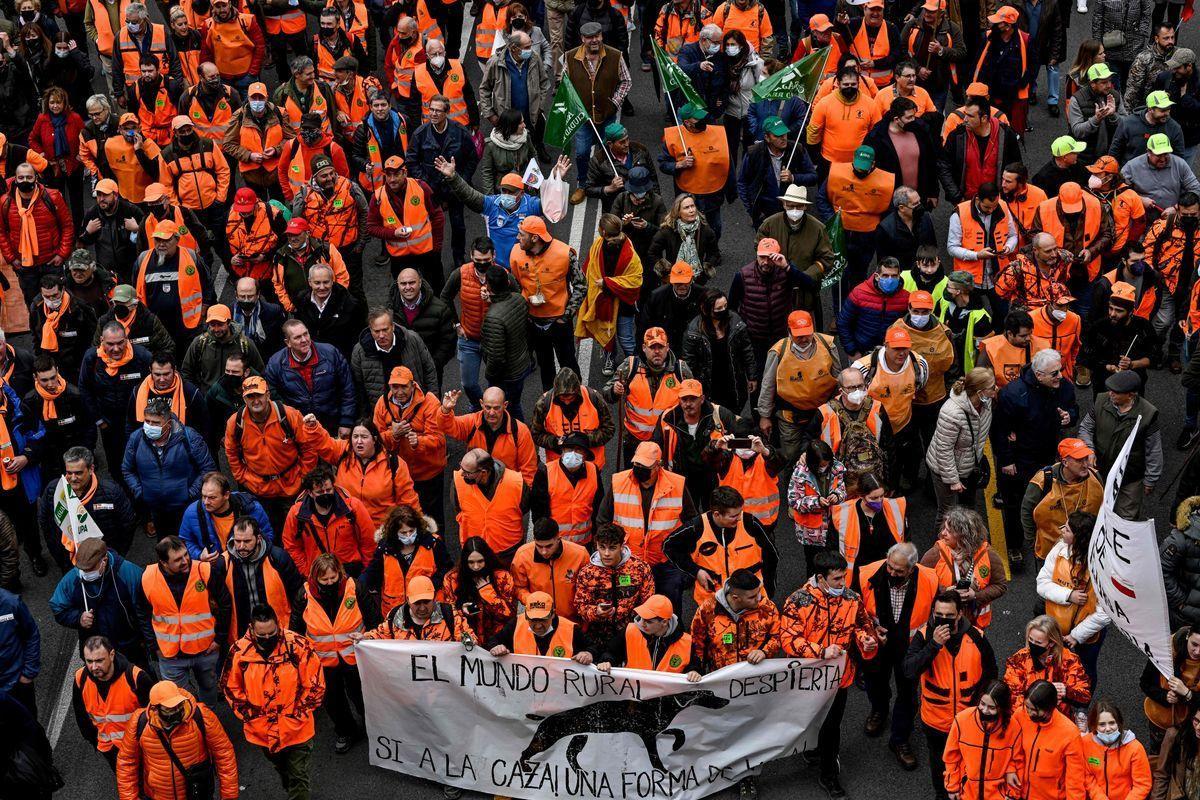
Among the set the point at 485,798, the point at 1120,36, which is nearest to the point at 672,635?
the point at 485,798

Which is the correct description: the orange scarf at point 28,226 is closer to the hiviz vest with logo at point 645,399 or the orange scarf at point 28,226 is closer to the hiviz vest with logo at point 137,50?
the hiviz vest with logo at point 137,50

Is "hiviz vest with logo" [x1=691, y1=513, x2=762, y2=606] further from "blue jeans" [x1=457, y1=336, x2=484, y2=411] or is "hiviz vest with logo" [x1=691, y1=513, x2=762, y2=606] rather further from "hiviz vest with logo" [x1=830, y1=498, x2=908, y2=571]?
"blue jeans" [x1=457, y1=336, x2=484, y2=411]

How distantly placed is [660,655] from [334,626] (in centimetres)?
225

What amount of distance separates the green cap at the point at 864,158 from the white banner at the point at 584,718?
235 inches

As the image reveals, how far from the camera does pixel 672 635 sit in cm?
1277

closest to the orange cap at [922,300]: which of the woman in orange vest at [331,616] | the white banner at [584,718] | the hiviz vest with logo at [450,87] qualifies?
the white banner at [584,718]

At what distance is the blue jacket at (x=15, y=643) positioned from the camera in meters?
12.9

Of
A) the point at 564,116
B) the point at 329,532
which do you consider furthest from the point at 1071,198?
the point at 329,532

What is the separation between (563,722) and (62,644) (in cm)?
444

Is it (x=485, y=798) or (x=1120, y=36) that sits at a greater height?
(x=1120, y=36)

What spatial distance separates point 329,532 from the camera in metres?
13.8

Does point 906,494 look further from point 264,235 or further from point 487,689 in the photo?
point 264,235

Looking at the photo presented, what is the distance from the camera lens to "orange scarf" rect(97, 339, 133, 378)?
1518 centimetres

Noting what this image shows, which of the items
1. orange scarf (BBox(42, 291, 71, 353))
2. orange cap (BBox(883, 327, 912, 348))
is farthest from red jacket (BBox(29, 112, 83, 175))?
orange cap (BBox(883, 327, 912, 348))
